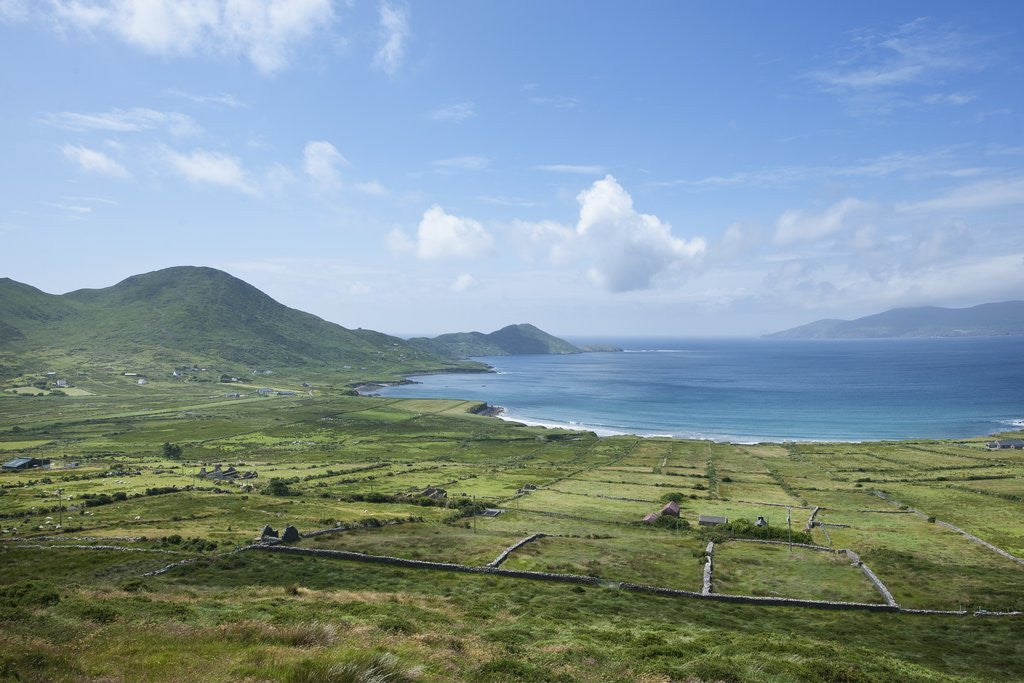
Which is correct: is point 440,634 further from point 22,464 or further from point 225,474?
point 22,464

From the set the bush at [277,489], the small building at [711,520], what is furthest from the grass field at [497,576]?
the small building at [711,520]

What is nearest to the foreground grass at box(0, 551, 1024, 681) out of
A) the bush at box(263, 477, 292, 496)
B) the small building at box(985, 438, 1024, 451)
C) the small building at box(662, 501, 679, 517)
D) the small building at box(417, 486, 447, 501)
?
the small building at box(662, 501, 679, 517)

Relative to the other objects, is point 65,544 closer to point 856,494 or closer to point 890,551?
point 890,551

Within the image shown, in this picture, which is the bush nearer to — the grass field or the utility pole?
the grass field

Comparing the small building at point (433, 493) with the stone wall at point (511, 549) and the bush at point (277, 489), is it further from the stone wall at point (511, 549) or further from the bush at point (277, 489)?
the stone wall at point (511, 549)

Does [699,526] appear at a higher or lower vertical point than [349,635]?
lower

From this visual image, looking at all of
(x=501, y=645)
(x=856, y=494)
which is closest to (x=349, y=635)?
(x=501, y=645)
